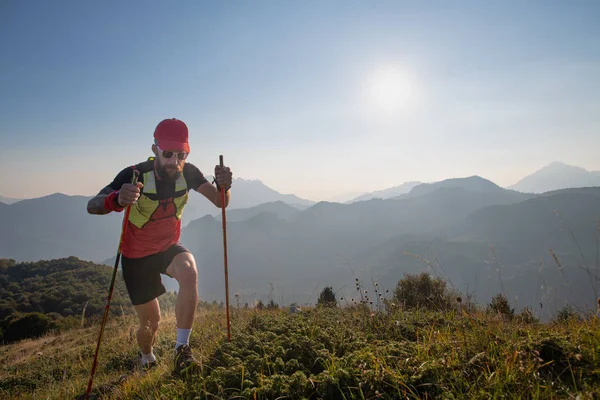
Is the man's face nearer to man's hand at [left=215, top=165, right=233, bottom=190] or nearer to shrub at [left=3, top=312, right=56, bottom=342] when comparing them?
man's hand at [left=215, top=165, right=233, bottom=190]

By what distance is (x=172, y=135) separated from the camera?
4.24 metres

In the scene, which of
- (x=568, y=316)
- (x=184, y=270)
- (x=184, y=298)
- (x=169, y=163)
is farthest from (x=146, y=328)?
(x=568, y=316)

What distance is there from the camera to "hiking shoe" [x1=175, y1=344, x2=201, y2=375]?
305cm


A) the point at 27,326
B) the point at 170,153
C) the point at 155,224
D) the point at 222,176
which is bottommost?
the point at 27,326

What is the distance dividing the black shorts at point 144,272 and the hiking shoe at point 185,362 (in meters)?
1.10

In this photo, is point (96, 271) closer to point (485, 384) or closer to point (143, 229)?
point (143, 229)

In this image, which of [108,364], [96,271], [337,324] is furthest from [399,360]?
[96,271]

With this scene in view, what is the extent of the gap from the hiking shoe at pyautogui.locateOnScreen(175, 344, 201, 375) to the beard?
2.23 m

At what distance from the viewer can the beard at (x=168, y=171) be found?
4266mm

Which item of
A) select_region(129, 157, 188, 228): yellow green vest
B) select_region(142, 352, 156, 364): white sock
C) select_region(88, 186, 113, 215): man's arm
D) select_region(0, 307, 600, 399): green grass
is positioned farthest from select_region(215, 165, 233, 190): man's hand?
select_region(142, 352, 156, 364): white sock

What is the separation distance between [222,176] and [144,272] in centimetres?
173

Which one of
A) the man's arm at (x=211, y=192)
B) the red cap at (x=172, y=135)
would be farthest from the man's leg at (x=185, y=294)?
the red cap at (x=172, y=135)

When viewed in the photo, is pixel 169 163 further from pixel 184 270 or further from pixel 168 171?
pixel 184 270

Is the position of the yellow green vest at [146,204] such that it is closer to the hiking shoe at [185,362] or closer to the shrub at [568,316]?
the hiking shoe at [185,362]
